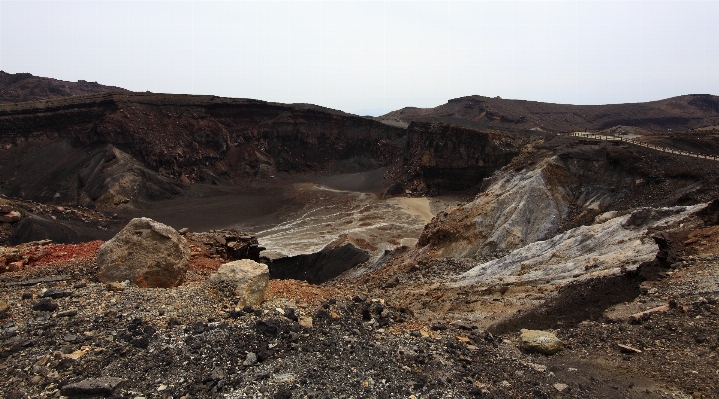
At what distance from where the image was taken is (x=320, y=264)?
27281 millimetres

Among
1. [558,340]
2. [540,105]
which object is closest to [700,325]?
[558,340]

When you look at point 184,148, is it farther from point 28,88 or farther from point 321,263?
point 28,88

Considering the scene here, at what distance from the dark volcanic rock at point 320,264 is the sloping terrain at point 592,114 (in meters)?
49.1

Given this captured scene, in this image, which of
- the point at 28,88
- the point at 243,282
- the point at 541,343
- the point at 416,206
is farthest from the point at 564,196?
the point at 28,88

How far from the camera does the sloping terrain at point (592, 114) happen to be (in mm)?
77125

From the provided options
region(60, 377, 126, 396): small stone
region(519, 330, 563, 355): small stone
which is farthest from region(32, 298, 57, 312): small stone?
region(519, 330, 563, 355): small stone

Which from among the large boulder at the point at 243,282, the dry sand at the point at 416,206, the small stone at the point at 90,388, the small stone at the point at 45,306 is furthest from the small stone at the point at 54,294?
Result: the dry sand at the point at 416,206

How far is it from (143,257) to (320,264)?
55.1ft

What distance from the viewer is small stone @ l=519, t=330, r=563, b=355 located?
9.27 m

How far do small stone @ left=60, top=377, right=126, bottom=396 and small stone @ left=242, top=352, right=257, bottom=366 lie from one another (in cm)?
185

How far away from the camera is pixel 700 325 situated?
9008 millimetres

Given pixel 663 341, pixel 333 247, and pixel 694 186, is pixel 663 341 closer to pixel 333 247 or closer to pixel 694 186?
pixel 694 186

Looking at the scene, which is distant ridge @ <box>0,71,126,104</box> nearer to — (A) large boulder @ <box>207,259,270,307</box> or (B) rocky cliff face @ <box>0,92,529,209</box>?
(B) rocky cliff face @ <box>0,92,529,209</box>

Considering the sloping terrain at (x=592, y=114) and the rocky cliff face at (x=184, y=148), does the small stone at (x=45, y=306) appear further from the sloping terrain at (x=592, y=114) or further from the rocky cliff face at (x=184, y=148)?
the sloping terrain at (x=592, y=114)
